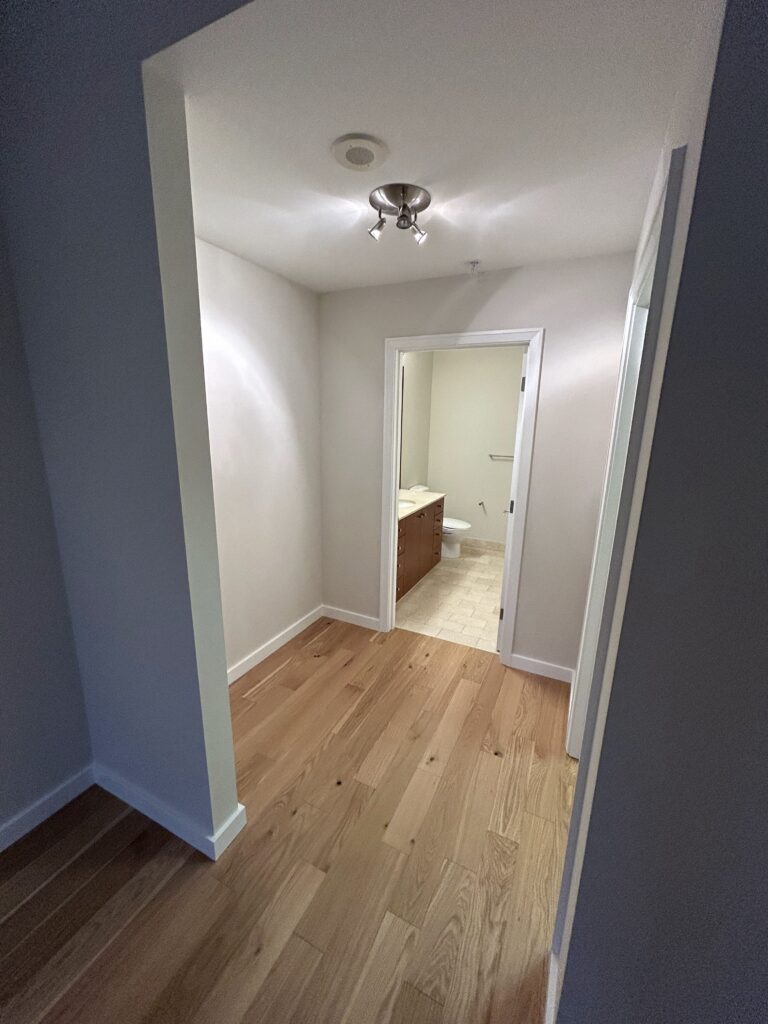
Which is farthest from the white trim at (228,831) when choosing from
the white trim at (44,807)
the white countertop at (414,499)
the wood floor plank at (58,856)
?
the white countertop at (414,499)

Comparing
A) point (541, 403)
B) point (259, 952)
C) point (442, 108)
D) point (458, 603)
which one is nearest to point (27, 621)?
point (259, 952)

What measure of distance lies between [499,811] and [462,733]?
0.42 m

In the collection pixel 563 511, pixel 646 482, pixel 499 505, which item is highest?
pixel 646 482

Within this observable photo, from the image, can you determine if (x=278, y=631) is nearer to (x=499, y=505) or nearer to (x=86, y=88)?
(x=86, y=88)

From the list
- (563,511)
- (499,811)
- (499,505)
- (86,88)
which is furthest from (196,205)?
(499,505)

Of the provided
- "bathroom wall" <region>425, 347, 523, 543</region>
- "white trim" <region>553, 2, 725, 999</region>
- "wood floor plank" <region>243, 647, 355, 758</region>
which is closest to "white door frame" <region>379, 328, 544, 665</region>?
"wood floor plank" <region>243, 647, 355, 758</region>

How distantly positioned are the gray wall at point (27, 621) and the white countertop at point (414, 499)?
7.11 ft

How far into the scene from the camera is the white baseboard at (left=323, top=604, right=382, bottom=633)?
2986 millimetres

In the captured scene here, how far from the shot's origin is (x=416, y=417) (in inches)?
A: 181

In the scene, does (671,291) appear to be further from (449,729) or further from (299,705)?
(299,705)

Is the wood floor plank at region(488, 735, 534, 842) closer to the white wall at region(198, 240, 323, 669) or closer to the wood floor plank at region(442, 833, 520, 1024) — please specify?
the wood floor plank at region(442, 833, 520, 1024)

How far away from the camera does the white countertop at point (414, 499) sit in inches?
129

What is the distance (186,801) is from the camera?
1427 millimetres

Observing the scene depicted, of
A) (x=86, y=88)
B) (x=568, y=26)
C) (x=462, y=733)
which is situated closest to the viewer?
(x=568, y=26)
